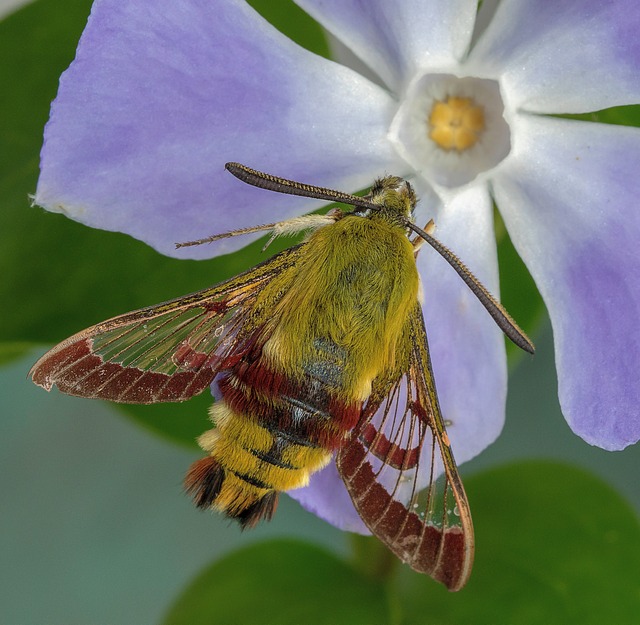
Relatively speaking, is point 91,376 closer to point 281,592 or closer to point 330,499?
point 330,499

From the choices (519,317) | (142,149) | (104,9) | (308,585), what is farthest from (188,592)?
(104,9)

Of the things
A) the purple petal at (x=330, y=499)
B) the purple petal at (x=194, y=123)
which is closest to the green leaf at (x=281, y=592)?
the purple petal at (x=330, y=499)

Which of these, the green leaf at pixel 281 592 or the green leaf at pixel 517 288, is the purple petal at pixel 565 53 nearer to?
the green leaf at pixel 517 288

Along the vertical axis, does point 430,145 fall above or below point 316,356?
above

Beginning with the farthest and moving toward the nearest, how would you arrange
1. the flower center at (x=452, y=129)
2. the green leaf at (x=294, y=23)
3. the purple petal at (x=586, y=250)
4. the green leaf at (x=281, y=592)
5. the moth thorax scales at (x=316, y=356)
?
the green leaf at (x=281, y=592) < the green leaf at (x=294, y=23) < the flower center at (x=452, y=129) < the purple petal at (x=586, y=250) < the moth thorax scales at (x=316, y=356)

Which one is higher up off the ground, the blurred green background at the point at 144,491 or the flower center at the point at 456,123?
the flower center at the point at 456,123

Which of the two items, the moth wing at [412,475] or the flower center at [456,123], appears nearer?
the moth wing at [412,475]

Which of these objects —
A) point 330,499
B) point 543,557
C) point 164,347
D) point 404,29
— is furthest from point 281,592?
point 404,29

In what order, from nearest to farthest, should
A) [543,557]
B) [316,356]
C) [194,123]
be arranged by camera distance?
[316,356], [194,123], [543,557]
